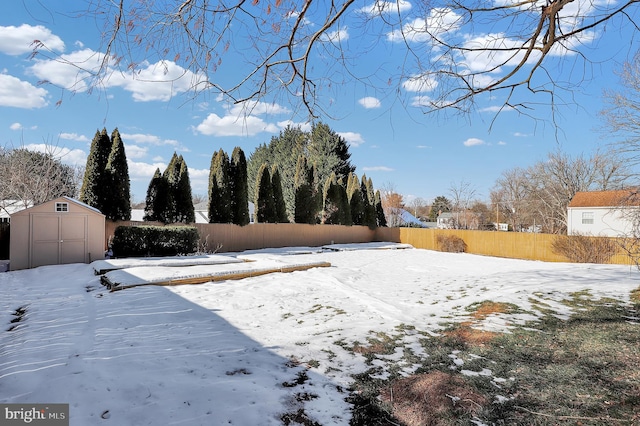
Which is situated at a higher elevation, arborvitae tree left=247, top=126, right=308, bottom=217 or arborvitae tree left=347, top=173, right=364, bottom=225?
arborvitae tree left=247, top=126, right=308, bottom=217

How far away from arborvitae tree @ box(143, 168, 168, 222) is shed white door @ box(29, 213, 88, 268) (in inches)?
151

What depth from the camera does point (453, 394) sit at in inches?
103

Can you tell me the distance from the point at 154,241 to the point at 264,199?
6.64 m

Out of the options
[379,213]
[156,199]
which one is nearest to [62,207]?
[156,199]

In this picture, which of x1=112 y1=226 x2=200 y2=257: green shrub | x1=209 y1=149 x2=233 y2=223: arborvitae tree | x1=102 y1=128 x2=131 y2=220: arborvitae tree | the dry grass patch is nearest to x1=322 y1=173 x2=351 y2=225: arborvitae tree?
x1=209 y1=149 x2=233 y2=223: arborvitae tree

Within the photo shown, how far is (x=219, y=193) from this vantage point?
15.3 m

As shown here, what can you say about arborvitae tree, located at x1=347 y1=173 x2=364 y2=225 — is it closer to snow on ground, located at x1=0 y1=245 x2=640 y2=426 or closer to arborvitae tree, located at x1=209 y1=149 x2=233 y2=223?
arborvitae tree, located at x1=209 y1=149 x2=233 y2=223

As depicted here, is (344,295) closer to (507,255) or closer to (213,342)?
(213,342)

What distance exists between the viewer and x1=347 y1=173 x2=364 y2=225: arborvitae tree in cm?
2220

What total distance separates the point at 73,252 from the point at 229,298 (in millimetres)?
6397

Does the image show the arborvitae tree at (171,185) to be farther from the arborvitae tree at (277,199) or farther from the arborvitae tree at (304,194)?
the arborvitae tree at (304,194)

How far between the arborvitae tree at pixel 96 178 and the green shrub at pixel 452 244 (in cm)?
1621

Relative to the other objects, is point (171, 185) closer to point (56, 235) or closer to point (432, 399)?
point (56, 235)

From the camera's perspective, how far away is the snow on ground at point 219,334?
2.48 meters
